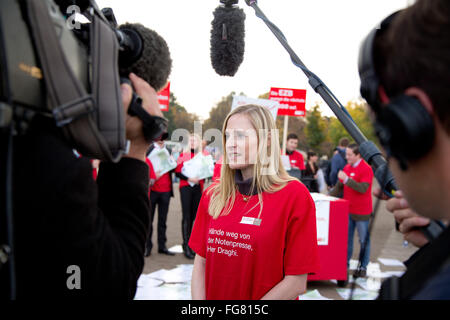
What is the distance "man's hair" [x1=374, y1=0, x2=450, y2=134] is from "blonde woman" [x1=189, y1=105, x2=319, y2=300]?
1.26m

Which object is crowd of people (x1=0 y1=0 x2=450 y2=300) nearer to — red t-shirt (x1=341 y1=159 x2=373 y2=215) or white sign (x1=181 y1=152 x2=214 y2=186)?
red t-shirt (x1=341 y1=159 x2=373 y2=215)

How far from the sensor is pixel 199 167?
263 inches

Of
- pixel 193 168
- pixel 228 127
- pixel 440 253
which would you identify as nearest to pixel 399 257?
pixel 193 168

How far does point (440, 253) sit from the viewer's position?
0.73 metres

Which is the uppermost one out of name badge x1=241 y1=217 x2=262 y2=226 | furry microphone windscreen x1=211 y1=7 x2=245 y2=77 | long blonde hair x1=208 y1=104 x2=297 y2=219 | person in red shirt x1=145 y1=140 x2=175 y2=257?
furry microphone windscreen x1=211 y1=7 x2=245 y2=77

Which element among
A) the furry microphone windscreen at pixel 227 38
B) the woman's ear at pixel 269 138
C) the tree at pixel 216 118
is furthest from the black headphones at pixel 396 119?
the tree at pixel 216 118

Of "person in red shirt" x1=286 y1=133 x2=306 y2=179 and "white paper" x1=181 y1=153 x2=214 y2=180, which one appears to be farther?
"person in red shirt" x1=286 y1=133 x2=306 y2=179

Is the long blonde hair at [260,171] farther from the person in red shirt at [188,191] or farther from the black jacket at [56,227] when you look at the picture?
the person in red shirt at [188,191]

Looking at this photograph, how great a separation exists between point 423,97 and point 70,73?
752 mm

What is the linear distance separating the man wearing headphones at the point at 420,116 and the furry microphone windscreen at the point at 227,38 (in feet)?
3.18

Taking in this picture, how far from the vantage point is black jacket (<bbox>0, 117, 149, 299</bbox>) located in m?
0.81

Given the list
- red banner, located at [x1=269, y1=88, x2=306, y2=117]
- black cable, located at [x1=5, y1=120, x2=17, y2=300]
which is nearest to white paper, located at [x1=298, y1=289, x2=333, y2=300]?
red banner, located at [x1=269, y1=88, x2=306, y2=117]
